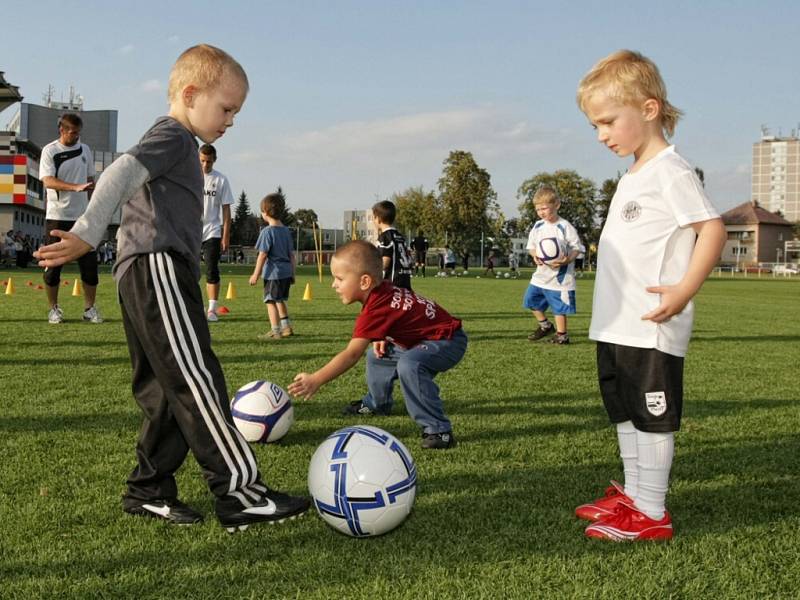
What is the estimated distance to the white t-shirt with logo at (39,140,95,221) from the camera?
9148 millimetres

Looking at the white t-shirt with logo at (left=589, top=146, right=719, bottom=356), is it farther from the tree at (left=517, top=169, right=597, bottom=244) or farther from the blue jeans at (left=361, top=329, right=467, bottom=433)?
the tree at (left=517, top=169, right=597, bottom=244)

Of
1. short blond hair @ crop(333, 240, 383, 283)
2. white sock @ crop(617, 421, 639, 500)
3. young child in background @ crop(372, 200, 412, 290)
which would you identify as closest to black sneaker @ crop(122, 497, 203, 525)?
short blond hair @ crop(333, 240, 383, 283)

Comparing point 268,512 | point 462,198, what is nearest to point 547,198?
point 268,512

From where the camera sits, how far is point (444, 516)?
10.1 ft

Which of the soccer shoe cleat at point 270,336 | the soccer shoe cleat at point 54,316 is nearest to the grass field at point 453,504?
the soccer shoe cleat at point 270,336

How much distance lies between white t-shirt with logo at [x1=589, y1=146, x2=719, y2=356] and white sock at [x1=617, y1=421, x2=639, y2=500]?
0.41 meters

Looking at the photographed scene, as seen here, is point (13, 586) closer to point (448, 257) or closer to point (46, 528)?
point (46, 528)

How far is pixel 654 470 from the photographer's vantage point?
9.84 ft

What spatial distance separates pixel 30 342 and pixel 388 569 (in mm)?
7021

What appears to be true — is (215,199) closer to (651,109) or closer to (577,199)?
(651,109)

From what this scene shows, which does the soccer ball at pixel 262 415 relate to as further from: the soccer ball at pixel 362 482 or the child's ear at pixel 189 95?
the child's ear at pixel 189 95

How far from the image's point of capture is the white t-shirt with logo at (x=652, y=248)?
2.90 m

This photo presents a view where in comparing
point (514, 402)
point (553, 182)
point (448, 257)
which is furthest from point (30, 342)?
point (553, 182)

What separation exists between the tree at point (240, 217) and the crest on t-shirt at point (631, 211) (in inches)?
4235
